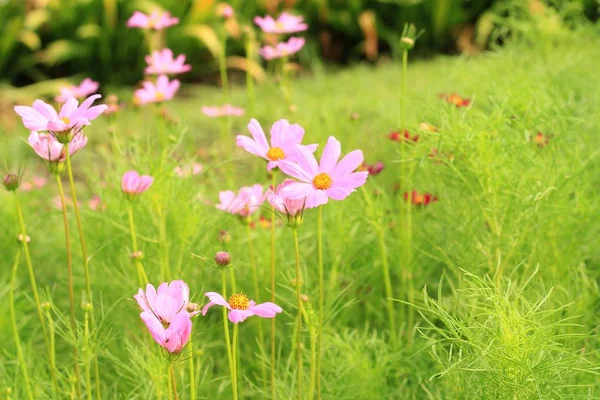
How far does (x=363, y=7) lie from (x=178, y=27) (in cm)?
112

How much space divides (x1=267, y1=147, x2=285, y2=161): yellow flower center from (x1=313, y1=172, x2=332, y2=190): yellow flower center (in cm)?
6

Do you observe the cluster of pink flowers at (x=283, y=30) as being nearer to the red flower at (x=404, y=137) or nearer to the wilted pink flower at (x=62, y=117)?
the red flower at (x=404, y=137)

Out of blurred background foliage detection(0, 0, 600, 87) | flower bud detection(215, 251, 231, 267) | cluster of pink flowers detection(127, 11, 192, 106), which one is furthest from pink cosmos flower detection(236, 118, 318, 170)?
blurred background foliage detection(0, 0, 600, 87)

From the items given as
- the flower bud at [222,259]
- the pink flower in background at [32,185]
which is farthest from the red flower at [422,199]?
the pink flower in background at [32,185]

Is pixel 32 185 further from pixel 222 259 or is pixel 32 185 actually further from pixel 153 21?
pixel 222 259

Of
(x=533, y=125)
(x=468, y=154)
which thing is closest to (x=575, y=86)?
(x=533, y=125)

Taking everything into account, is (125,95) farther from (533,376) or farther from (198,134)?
(533,376)

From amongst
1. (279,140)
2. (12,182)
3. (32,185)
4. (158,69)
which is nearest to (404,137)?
(279,140)

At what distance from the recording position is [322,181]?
2.73 feet

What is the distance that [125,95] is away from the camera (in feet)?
12.6

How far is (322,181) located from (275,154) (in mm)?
76

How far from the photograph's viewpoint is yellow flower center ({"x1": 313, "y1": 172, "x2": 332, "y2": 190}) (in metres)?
0.83

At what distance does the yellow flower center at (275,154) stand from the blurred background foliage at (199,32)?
278cm

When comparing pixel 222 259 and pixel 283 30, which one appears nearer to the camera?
pixel 222 259
